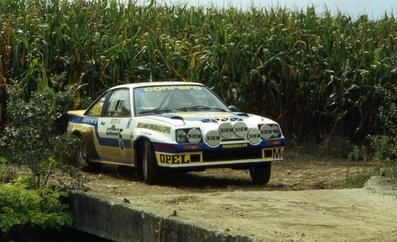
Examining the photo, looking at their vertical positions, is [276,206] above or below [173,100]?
below

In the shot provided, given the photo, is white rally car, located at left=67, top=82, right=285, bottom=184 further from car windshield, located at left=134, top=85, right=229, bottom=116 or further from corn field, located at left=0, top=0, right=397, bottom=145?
corn field, located at left=0, top=0, right=397, bottom=145

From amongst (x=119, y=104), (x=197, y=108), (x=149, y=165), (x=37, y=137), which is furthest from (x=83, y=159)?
(x=37, y=137)

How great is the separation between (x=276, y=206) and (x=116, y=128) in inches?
165

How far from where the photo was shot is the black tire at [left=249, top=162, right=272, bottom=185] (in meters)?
13.0

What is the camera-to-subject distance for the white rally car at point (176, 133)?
481 inches

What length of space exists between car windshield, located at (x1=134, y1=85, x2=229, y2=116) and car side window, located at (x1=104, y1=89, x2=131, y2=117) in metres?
0.15

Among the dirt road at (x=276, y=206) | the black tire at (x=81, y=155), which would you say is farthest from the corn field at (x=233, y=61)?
the dirt road at (x=276, y=206)

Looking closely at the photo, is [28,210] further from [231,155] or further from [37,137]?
[231,155]

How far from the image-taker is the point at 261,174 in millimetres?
13078

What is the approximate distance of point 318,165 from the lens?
16.3 m

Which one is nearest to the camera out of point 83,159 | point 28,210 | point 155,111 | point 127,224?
point 127,224

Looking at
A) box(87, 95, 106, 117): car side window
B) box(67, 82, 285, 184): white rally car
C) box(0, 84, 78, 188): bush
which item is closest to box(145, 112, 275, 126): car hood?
box(67, 82, 285, 184): white rally car

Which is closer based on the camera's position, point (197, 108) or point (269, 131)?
point (269, 131)

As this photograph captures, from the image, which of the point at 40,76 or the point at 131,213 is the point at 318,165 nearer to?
the point at 40,76
